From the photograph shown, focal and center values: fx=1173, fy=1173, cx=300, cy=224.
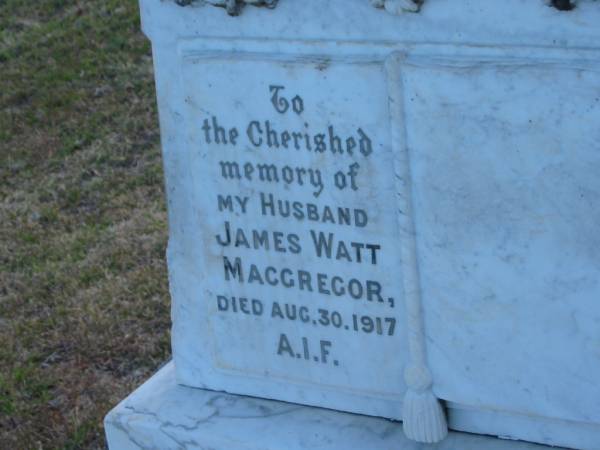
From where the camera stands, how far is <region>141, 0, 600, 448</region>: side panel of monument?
209 cm

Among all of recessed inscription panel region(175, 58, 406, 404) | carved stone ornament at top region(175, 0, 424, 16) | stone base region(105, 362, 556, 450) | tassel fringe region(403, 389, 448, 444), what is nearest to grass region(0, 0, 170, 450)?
stone base region(105, 362, 556, 450)

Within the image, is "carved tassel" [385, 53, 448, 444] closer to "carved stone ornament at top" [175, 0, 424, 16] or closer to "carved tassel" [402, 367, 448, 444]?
"carved tassel" [402, 367, 448, 444]

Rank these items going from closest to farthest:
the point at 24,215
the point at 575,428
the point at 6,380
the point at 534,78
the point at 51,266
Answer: the point at 534,78 < the point at 575,428 < the point at 6,380 < the point at 51,266 < the point at 24,215

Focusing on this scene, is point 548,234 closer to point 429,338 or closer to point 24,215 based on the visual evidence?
point 429,338

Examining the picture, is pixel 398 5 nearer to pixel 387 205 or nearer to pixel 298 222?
pixel 387 205

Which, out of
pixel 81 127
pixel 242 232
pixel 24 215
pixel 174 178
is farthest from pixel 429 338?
pixel 81 127

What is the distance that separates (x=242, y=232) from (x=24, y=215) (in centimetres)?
254

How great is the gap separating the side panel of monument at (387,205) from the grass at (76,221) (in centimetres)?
113

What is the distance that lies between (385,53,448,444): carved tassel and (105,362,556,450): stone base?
56 millimetres

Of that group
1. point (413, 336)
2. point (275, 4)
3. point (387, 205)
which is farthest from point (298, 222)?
point (275, 4)

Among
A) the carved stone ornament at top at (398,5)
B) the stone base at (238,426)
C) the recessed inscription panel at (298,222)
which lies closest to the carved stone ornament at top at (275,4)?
the carved stone ornament at top at (398,5)

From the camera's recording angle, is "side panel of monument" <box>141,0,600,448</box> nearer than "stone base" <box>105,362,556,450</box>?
Yes

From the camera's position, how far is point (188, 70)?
94.7 inches

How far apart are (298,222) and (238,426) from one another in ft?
1.59
